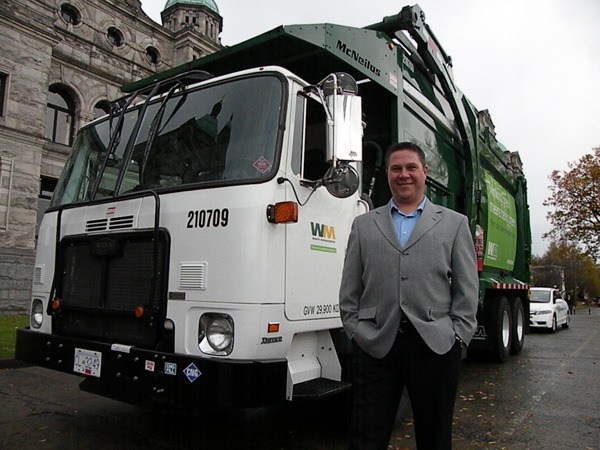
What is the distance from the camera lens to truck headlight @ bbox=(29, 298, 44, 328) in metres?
4.24

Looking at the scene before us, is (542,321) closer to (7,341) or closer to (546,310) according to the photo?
(546,310)

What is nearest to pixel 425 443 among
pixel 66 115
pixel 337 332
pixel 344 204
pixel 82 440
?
pixel 337 332

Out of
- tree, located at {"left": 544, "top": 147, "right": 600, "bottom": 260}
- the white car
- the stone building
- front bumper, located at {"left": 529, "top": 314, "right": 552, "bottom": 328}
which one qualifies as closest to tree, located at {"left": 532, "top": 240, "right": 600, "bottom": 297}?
tree, located at {"left": 544, "top": 147, "right": 600, "bottom": 260}

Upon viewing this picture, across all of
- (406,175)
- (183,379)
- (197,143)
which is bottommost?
(183,379)

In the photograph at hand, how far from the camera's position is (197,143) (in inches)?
144

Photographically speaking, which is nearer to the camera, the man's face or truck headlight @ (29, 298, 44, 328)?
the man's face

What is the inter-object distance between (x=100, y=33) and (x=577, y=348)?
68.2ft

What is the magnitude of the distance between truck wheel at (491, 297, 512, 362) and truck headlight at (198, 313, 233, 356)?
562 cm

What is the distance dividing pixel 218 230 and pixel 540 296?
16.6 metres

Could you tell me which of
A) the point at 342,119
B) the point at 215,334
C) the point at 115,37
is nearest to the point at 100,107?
the point at 115,37

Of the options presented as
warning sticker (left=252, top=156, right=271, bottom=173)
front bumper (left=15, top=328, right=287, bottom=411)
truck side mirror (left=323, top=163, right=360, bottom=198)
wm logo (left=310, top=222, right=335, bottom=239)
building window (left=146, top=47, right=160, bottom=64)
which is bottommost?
front bumper (left=15, top=328, right=287, bottom=411)

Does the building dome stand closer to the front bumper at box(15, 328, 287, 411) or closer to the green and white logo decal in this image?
the green and white logo decal

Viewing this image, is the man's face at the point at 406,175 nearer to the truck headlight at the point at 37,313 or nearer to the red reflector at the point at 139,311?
the red reflector at the point at 139,311

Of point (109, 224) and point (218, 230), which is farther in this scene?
point (109, 224)
